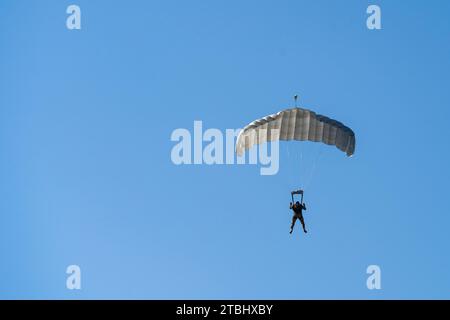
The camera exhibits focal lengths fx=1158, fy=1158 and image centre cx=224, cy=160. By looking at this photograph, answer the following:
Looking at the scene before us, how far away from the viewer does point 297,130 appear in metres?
47.3

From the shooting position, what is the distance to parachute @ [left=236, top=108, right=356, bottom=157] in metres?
46.9

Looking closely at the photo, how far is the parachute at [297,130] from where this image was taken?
154 ft
